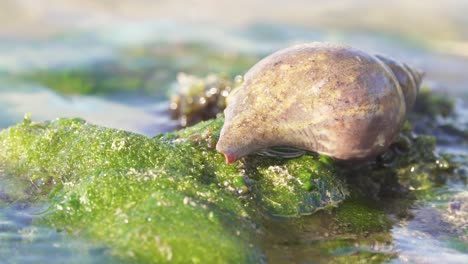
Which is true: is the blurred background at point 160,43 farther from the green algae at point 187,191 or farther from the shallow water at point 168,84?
the green algae at point 187,191

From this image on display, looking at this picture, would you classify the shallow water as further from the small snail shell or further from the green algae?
the small snail shell

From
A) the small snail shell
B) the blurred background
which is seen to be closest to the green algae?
the small snail shell

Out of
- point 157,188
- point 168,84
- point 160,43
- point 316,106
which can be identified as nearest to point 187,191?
point 157,188

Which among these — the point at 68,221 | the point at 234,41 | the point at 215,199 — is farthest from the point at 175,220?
the point at 234,41

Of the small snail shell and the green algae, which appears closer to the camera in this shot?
the green algae

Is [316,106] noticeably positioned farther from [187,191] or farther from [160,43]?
[160,43]
